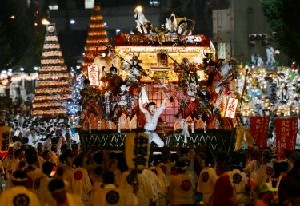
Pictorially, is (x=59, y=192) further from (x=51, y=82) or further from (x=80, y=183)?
(x=51, y=82)

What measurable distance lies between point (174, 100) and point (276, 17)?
1604 centimetres

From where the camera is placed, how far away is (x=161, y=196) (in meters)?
14.9

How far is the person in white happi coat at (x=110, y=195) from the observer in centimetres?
1141

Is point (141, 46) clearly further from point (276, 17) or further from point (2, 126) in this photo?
point (276, 17)

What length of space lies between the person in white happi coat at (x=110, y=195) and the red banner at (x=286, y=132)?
9.64 m

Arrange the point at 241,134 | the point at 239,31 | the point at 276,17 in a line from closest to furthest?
the point at 241,134, the point at 276,17, the point at 239,31

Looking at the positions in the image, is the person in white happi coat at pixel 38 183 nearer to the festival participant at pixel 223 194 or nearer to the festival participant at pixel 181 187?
the festival participant at pixel 181 187

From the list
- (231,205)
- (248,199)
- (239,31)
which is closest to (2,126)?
(248,199)

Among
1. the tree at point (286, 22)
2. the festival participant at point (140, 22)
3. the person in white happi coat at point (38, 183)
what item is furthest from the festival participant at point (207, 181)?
the tree at point (286, 22)

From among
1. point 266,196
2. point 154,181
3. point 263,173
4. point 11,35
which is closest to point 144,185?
point 154,181

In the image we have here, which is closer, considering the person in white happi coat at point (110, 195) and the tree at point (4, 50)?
the person in white happi coat at point (110, 195)

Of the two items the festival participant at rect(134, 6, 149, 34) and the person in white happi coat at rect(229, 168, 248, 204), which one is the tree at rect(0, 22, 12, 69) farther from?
the person in white happi coat at rect(229, 168, 248, 204)

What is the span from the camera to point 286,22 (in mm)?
36625

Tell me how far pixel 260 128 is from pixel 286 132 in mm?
1930
